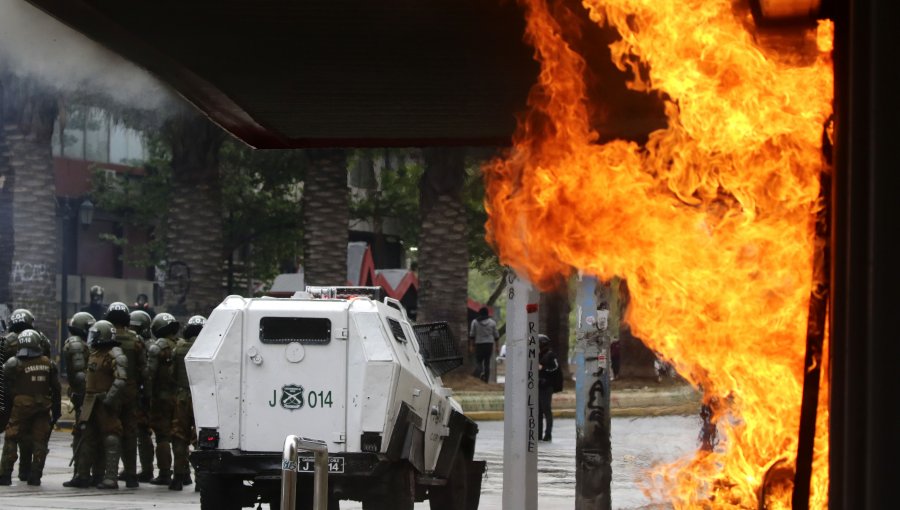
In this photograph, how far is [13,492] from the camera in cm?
1559

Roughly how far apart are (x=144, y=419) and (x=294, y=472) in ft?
32.4

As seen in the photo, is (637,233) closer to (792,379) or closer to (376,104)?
(792,379)

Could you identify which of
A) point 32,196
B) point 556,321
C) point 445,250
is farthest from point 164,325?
point 556,321

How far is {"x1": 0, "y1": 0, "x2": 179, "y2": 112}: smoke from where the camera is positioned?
17.8 m

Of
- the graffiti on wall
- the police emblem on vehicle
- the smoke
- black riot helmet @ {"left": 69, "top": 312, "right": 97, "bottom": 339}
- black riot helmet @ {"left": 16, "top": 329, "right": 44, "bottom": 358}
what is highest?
the smoke

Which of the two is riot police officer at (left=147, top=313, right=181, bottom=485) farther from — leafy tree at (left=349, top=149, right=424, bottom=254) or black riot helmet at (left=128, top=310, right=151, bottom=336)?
leafy tree at (left=349, top=149, right=424, bottom=254)

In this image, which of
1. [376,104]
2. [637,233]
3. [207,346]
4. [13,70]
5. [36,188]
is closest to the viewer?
[637,233]

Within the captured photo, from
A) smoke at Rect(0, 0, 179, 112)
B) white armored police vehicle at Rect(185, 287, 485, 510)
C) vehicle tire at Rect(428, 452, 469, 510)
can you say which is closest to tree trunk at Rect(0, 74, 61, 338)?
smoke at Rect(0, 0, 179, 112)

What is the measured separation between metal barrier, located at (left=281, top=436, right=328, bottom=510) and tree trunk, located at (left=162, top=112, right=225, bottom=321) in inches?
719

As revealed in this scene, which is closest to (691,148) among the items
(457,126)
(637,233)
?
(637,233)

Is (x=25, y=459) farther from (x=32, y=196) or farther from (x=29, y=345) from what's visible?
(x=32, y=196)

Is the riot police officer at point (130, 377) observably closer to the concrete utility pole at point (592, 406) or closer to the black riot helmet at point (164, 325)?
the black riot helmet at point (164, 325)

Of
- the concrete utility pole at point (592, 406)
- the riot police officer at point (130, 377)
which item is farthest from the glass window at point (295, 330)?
the riot police officer at point (130, 377)

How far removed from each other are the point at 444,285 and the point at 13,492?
12224 mm
